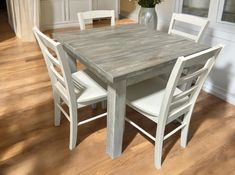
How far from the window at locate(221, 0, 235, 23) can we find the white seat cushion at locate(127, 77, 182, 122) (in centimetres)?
121

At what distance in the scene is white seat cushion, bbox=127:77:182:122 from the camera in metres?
1.69

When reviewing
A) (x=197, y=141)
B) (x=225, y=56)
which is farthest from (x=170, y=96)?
(x=225, y=56)

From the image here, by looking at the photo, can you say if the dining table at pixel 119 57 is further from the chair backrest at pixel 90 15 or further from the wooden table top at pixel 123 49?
the chair backrest at pixel 90 15

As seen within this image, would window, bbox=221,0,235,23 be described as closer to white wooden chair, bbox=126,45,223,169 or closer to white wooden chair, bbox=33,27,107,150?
white wooden chair, bbox=126,45,223,169

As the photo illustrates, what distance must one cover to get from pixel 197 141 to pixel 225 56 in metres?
1.06

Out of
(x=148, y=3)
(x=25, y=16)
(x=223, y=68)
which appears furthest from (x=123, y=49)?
(x=25, y=16)

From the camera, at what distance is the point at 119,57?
1.64 meters

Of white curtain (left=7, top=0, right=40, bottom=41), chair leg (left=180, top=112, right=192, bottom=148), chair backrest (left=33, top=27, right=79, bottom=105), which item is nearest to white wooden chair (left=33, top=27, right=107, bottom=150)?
chair backrest (left=33, top=27, right=79, bottom=105)

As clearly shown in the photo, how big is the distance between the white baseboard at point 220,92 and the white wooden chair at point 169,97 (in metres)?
0.97

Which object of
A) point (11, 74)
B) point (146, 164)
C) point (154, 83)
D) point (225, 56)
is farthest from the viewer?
point (11, 74)

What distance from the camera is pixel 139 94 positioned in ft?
6.02

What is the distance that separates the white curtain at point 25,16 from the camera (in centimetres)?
404

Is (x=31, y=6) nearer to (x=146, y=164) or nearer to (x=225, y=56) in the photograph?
(x=225, y=56)

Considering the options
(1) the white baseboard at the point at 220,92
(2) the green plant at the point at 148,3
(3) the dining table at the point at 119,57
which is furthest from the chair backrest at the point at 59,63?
(1) the white baseboard at the point at 220,92
